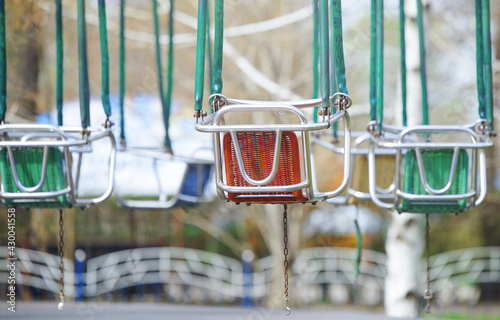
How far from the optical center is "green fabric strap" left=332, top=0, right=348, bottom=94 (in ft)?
8.51

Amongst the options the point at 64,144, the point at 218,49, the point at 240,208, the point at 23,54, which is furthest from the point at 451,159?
the point at 23,54

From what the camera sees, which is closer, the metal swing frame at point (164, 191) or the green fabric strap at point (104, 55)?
the green fabric strap at point (104, 55)

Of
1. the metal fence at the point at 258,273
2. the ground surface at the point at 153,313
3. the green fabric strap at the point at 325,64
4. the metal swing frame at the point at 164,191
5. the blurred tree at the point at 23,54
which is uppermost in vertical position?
the blurred tree at the point at 23,54

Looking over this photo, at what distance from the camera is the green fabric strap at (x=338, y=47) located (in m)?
2.59

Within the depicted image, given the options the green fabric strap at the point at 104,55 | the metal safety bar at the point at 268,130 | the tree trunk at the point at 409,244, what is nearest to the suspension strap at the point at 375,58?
the metal safety bar at the point at 268,130

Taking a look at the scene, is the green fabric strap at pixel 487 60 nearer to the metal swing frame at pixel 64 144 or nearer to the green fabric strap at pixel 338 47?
the green fabric strap at pixel 338 47

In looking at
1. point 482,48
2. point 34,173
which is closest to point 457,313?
point 482,48

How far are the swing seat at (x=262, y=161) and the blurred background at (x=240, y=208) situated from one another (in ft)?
11.4

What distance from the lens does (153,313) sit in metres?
5.40

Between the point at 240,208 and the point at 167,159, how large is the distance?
424cm

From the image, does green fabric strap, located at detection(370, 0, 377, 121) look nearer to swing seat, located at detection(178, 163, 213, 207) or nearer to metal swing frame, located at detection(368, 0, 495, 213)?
metal swing frame, located at detection(368, 0, 495, 213)

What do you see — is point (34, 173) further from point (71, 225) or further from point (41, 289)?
point (41, 289)

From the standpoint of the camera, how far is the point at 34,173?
323 cm

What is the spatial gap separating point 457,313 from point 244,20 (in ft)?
17.0
